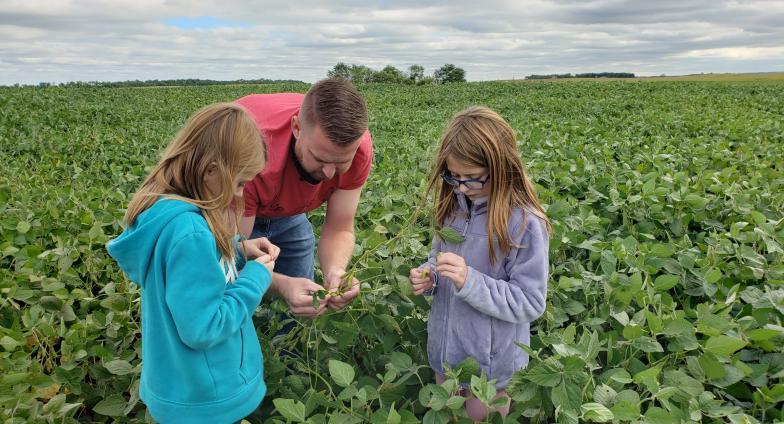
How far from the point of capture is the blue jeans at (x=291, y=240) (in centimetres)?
261

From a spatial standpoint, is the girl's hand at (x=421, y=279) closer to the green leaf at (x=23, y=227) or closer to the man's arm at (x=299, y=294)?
the man's arm at (x=299, y=294)

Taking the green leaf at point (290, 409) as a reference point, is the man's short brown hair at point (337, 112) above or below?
above

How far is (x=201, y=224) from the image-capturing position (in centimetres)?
137

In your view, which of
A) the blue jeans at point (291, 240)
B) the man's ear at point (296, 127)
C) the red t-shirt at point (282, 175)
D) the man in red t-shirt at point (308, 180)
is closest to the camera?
the man in red t-shirt at point (308, 180)

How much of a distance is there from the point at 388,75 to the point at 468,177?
165 ft

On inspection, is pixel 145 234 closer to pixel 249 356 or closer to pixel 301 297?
pixel 249 356

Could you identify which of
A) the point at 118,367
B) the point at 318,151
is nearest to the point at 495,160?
the point at 318,151

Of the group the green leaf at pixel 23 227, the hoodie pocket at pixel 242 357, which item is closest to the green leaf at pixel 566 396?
the hoodie pocket at pixel 242 357

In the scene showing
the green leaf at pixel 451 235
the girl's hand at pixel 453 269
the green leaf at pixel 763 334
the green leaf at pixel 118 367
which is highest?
the green leaf at pixel 451 235

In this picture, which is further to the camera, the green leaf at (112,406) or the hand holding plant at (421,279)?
the green leaf at (112,406)

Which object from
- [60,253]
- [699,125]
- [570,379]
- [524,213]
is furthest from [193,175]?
[699,125]

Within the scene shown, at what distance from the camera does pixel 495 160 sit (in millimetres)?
1710

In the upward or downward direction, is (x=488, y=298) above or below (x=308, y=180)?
below

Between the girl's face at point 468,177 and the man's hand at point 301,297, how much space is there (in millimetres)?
556
